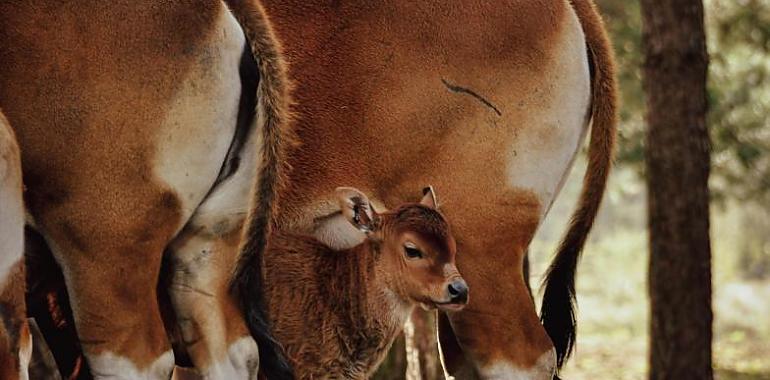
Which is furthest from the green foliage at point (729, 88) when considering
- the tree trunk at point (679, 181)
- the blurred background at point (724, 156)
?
the tree trunk at point (679, 181)

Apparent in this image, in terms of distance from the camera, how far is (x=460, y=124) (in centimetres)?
679

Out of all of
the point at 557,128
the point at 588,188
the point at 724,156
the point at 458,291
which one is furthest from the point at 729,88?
the point at 458,291

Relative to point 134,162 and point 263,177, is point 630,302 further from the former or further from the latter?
point 134,162

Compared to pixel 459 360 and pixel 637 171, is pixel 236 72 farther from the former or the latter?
pixel 637 171

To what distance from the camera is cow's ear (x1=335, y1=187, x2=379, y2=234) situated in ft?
22.0

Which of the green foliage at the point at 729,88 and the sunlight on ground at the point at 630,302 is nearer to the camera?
the green foliage at the point at 729,88

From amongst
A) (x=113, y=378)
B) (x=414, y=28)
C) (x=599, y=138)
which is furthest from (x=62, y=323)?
(x=599, y=138)

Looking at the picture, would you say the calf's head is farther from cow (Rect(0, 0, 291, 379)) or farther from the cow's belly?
the cow's belly

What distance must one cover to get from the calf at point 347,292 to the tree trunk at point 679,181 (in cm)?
351

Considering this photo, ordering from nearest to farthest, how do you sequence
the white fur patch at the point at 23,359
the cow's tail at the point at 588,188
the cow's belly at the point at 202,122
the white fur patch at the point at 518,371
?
1. the white fur patch at the point at 23,359
2. the cow's belly at the point at 202,122
3. the white fur patch at the point at 518,371
4. the cow's tail at the point at 588,188

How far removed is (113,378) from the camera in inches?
218

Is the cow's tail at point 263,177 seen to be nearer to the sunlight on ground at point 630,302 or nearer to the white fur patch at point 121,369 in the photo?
the white fur patch at point 121,369

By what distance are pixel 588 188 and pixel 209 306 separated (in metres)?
2.45

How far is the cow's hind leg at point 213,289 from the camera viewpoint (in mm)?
5859
